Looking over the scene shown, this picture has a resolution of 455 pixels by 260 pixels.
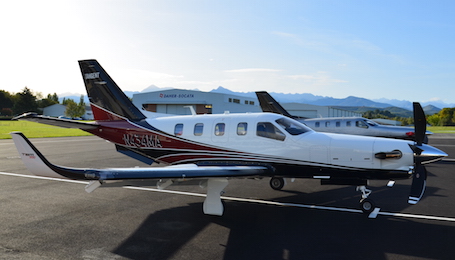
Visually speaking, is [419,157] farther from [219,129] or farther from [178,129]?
[178,129]

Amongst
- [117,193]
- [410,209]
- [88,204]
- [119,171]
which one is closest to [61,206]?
[88,204]

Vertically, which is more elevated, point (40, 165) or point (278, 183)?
point (40, 165)

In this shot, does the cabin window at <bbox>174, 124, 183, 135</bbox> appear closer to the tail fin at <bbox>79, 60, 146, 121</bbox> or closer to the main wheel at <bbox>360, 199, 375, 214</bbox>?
the tail fin at <bbox>79, 60, 146, 121</bbox>

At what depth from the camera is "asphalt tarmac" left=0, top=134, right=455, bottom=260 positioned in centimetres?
578

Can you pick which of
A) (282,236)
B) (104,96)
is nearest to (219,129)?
(282,236)

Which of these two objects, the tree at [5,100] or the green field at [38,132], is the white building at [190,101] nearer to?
the green field at [38,132]

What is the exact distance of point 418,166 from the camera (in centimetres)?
755

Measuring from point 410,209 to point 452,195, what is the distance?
2.70 m

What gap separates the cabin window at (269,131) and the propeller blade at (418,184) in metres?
3.22

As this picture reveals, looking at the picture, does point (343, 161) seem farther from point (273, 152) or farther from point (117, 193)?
point (117, 193)

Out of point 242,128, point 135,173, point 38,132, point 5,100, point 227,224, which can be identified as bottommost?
point 38,132

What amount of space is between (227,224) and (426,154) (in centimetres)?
490

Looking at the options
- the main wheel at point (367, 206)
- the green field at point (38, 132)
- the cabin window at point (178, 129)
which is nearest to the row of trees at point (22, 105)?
the green field at point (38, 132)

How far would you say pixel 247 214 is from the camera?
26.6 feet
